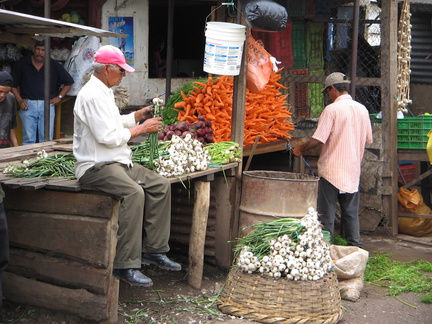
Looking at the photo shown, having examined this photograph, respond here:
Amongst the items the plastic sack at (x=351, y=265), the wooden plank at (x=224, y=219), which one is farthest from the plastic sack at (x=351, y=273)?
the wooden plank at (x=224, y=219)

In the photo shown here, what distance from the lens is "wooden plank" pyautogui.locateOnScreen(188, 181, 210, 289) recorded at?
6.39 metres

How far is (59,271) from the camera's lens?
5.22m

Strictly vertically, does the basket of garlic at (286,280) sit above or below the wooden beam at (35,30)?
below

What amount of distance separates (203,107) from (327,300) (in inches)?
107

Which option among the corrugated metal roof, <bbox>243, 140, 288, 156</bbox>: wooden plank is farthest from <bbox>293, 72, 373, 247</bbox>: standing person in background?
the corrugated metal roof

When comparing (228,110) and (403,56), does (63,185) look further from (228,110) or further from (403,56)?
(403,56)

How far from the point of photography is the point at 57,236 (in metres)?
5.19

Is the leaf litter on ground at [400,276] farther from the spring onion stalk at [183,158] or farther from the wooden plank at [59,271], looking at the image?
the wooden plank at [59,271]

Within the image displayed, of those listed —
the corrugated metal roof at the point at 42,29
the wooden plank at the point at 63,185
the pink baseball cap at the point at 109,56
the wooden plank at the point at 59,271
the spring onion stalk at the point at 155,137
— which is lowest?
the wooden plank at the point at 59,271

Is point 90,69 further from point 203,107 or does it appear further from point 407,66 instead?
point 407,66

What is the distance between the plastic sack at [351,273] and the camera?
641 cm

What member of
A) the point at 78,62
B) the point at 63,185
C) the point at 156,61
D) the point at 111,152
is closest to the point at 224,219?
the point at 111,152

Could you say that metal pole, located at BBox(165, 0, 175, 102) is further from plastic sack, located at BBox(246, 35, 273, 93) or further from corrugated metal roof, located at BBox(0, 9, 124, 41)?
corrugated metal roof, located at BBox(0, 9, 124, 41)

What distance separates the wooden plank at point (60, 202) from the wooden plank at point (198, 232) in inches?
62.5
